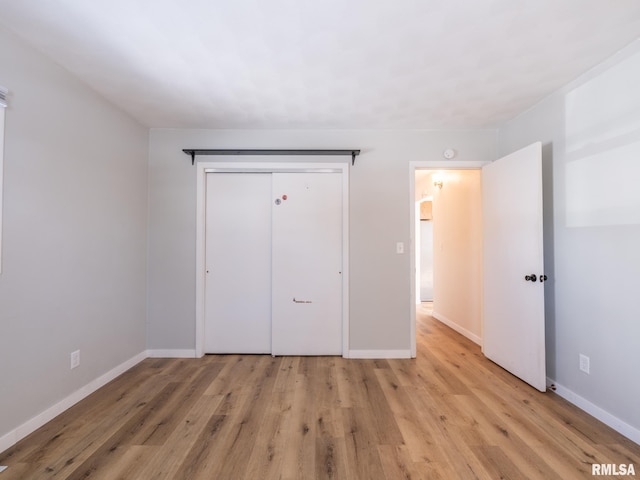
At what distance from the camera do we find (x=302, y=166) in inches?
115

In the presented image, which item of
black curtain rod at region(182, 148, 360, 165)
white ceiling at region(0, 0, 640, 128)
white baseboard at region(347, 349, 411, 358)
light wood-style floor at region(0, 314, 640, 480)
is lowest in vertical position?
light wood-style floor at region(0, 314, 640, 480)

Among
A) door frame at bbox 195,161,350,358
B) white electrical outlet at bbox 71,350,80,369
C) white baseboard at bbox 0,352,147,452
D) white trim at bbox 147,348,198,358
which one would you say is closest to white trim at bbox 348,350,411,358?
door frame at bbox 195,161,350,358

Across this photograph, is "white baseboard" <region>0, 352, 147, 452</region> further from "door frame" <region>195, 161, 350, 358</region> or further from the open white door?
the open white door

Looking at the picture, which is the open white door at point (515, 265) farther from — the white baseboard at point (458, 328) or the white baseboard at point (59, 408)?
the white baseboard at point (59, 408)

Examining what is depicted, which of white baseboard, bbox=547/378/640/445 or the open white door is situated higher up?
the open white door

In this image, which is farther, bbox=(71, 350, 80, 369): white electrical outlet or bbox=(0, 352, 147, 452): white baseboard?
bbox=(71, 350, 80, 369): white electrical outlet

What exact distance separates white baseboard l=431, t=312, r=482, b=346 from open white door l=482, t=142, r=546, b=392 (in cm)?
50

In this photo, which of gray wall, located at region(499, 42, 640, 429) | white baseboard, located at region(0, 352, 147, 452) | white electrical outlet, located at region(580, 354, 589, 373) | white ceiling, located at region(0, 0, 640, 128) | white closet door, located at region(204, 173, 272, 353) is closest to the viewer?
white ceiling, located at region(0, 0, 640, 128)

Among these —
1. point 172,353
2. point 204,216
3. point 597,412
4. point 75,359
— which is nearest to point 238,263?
point 204,216

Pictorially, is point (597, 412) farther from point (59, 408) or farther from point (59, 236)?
point (59, 236)

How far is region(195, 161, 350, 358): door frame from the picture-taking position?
2896 mm

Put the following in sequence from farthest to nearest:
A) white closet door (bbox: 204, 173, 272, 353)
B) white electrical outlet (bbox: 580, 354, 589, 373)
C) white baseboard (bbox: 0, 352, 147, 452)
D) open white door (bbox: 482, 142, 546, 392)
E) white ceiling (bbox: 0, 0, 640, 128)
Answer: white closet door (bbox: 204, 173, 272, 353) → open white door (bbox: 482, 142, 546, 392) → white electrical outlet (bbox: 580, 354, 589, 373) → white baseboard (bbox: 0, 352, 147, 452) → white ceiling (bbox: 0, 0, 640, 128)

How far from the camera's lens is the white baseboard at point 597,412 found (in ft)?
5.50

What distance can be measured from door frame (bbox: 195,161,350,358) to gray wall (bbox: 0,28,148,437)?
582mm
